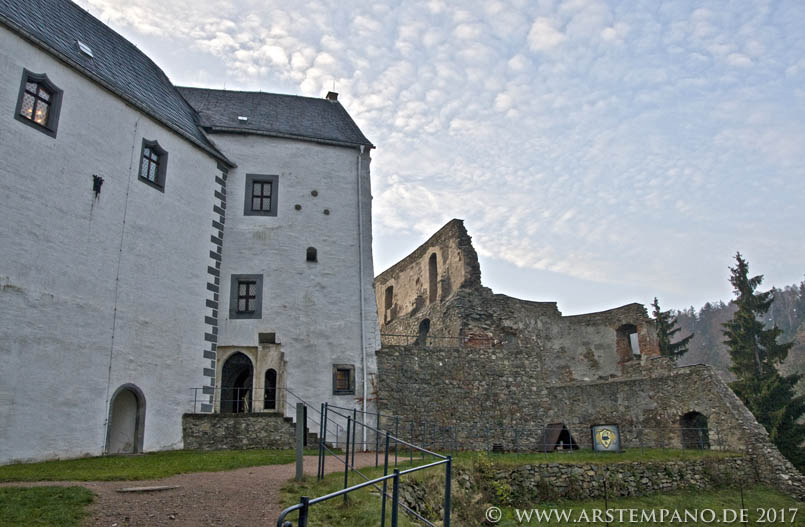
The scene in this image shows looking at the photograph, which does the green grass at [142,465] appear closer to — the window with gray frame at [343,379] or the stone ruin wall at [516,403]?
the window with gray frame at [343,379]

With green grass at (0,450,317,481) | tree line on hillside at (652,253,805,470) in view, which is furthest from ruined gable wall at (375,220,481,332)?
tree line on hillside at (652,253,805,470)

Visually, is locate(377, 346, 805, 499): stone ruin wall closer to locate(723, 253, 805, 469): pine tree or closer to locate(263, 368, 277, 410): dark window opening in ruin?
locate(263, 368, 277, 410): dark window opening in ruin

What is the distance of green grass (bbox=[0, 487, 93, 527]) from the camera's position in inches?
270

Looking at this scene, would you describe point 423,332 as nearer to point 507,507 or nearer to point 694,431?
point 694,431

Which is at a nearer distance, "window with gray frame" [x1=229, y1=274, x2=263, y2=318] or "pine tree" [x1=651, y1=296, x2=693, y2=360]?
"window with gray frame" [x1=229, y1=274, x2=263, y2=318]

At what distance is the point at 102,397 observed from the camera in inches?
540

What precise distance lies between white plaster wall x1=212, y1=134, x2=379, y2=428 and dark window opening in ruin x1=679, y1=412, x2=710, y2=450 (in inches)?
469

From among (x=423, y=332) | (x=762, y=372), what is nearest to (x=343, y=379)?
(x=423, y=332)

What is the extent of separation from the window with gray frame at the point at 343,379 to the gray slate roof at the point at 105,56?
7.76 meters

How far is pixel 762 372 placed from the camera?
28.8 meters

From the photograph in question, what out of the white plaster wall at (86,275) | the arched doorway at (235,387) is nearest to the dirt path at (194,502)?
the white plaster wall at (86,275)

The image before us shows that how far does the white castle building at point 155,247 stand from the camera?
1273 centimetres

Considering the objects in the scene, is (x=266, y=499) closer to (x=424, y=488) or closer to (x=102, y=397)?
(x=424, y=488)

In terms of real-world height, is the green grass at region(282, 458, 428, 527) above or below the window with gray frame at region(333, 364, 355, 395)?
below
